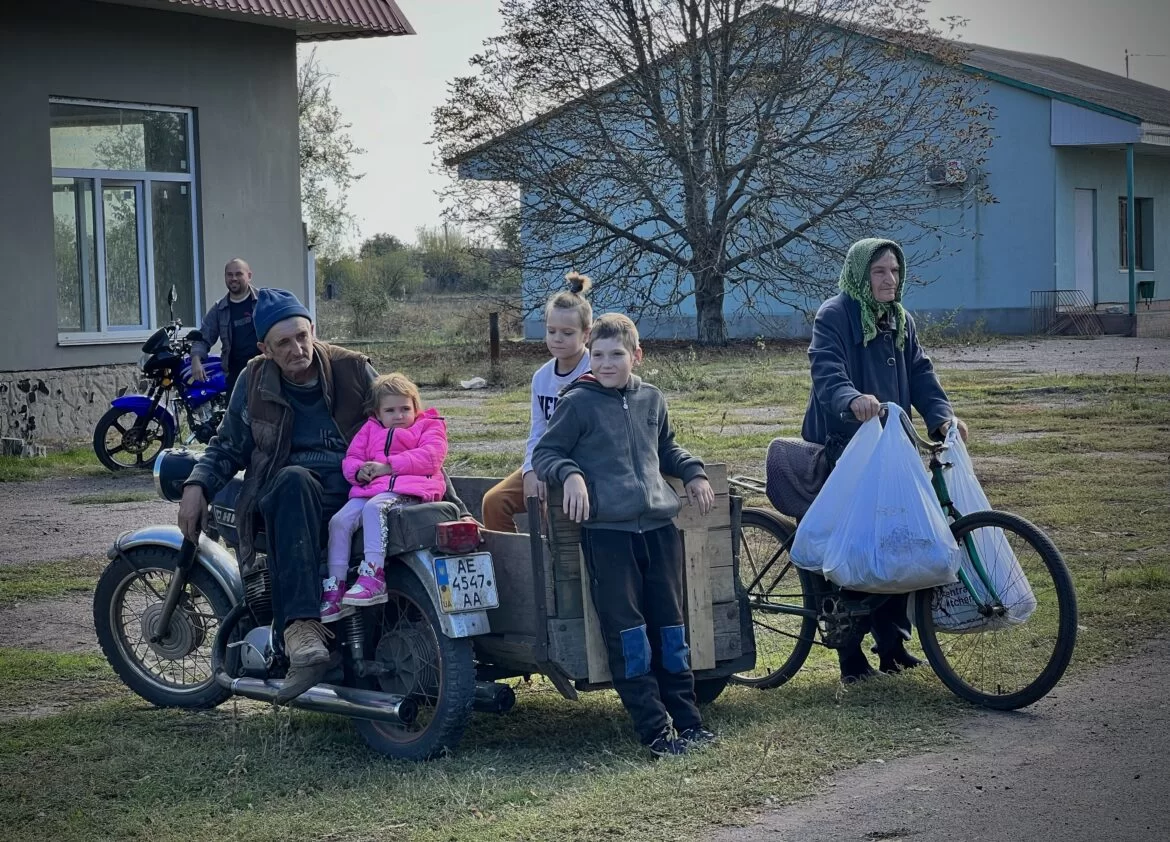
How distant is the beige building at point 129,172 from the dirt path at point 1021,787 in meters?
13.9

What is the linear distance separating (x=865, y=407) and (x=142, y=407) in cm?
1031

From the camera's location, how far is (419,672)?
5.86m

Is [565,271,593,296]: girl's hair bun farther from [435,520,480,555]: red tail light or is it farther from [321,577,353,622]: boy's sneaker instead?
[321,577,353,622]: boy's sneaker

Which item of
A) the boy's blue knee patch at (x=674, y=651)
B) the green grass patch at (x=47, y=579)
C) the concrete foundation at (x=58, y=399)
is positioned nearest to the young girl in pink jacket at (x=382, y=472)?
the boy's blue knee patch at (x=674, y=651)

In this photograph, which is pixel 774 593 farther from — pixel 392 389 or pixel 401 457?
pixel 392 389

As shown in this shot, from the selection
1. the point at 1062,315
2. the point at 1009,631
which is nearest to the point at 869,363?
the point at 1009,631

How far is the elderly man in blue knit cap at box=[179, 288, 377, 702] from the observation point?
5.77 m

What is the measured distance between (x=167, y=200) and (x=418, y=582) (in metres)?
14.5

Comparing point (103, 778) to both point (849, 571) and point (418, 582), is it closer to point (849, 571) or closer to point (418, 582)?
point (418, 582)

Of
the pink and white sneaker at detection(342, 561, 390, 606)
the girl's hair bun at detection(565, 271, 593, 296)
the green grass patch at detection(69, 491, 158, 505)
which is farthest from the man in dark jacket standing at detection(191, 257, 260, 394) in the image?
the pink and white sneaker at detection(342, 561, 390, 606)

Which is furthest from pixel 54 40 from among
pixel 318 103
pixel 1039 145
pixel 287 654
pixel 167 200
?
pixel 318 103

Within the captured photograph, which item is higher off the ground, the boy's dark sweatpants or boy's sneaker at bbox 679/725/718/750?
the boy's dark sweatpants

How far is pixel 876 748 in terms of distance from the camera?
547cm

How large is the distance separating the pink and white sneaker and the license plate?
0.26 meters
